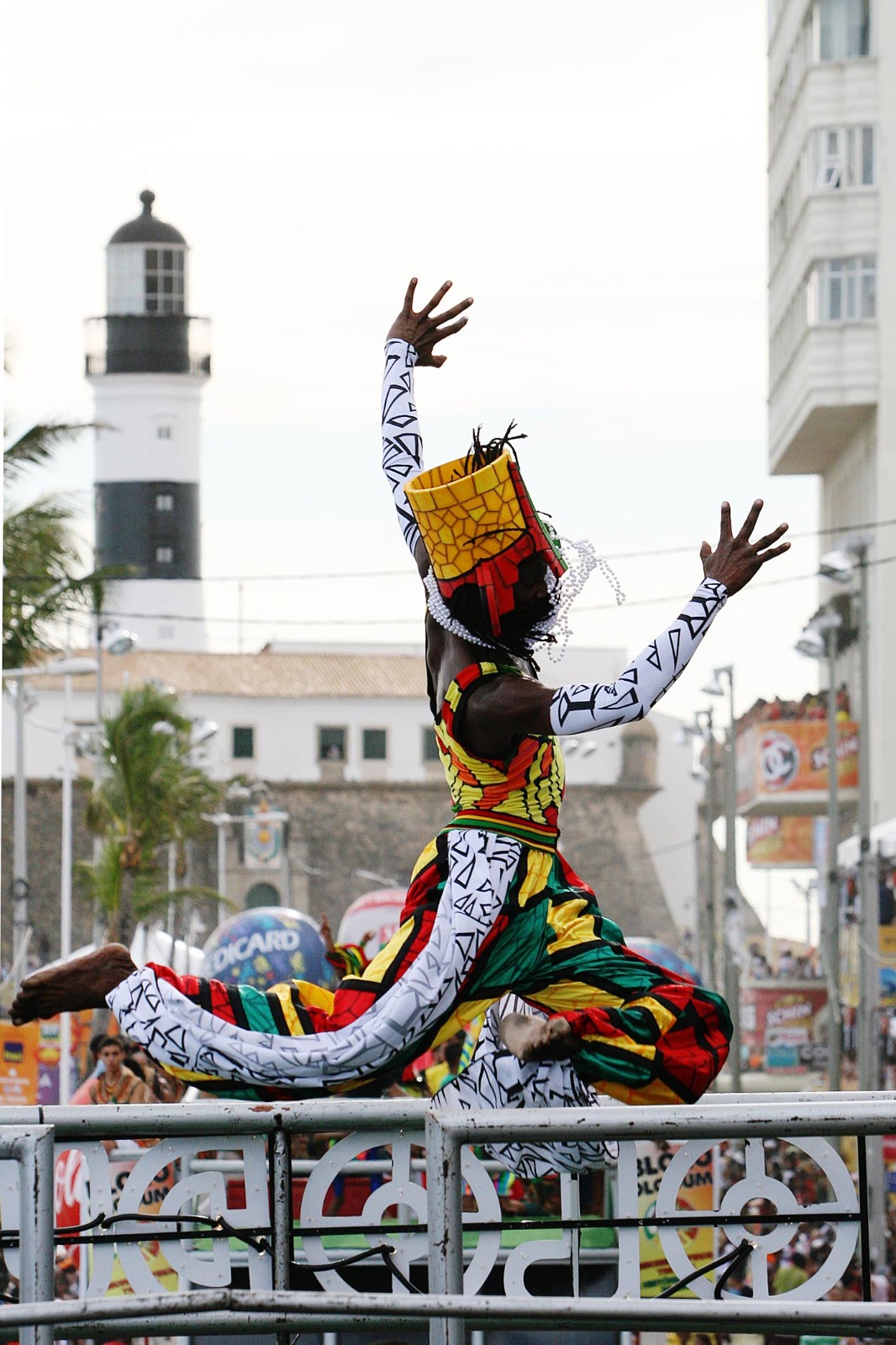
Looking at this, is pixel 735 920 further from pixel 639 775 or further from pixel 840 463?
pixel 639 775

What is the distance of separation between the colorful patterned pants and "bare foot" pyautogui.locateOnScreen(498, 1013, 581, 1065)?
35 millimetres

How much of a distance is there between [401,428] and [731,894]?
27.1m

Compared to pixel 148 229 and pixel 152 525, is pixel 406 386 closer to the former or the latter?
pixel 152 525

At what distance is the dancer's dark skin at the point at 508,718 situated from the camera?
15.1 ft

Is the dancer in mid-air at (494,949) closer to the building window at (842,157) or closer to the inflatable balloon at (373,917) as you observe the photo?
the inflatable balloon at (373,917)

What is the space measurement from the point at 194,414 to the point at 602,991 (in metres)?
71.6

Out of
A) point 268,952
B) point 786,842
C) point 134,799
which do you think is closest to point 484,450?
point 268,952

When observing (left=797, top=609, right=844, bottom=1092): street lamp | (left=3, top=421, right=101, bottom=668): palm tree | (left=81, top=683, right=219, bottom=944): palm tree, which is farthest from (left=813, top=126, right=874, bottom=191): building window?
(left=3, top=421, right=101, bottom=668): palm tree

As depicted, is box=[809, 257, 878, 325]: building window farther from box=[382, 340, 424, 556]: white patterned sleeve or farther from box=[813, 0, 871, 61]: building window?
box=[382, 340, 424, 556]: white patterned sleeve

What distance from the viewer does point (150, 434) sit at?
2938 inches

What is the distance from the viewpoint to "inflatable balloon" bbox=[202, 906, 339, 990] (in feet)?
47.9

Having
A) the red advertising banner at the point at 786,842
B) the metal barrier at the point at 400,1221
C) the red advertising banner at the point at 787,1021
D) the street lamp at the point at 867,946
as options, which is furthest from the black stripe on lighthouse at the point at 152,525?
the metal barrier at the point at 400,1221

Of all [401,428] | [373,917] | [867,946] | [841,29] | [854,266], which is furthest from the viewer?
[841,29]

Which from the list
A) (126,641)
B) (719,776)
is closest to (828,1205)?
(126,641)
